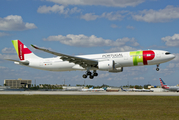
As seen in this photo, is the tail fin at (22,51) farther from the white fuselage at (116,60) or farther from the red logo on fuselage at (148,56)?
the red logo on fuselage at (148,56)

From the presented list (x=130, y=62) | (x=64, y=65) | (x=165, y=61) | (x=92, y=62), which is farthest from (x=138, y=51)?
(x=64, y=65)

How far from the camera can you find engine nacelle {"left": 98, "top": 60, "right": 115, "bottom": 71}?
42.7 meters

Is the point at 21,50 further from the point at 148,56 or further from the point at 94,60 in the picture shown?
the point at 148,56

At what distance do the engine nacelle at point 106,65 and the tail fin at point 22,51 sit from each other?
16.3m

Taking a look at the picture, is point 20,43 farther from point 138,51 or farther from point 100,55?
point 138,51

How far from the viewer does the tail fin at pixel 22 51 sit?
51.9 metres

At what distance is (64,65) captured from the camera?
47.6 m

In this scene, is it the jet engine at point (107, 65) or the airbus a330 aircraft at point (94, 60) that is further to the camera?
the jet engine at point (107, 65)

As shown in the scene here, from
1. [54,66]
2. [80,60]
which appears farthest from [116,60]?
[54,66]

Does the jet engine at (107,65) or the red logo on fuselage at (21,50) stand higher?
the red logo on fuselage at (21,50)
